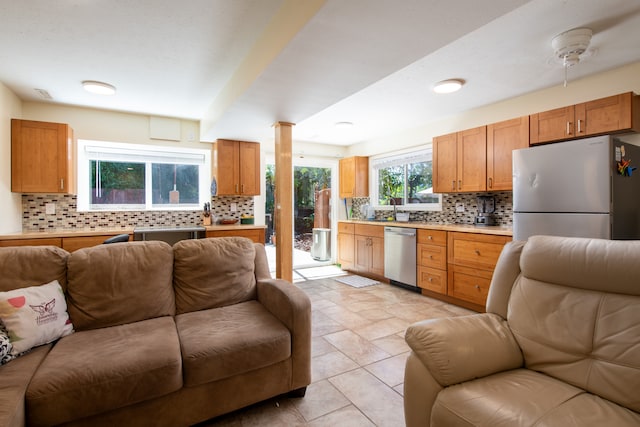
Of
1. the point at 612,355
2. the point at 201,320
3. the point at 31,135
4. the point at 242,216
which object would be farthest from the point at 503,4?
the point at 31,135

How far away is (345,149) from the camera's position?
249 inches

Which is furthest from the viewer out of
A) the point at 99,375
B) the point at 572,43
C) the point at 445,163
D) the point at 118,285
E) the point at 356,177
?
the point at 356,177

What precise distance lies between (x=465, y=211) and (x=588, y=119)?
1.71 meters

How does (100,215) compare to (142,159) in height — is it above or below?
below

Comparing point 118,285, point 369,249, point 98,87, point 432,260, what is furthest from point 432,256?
point 98,87

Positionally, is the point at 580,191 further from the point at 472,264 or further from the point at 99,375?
the point at 99,375

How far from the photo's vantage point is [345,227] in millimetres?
5680

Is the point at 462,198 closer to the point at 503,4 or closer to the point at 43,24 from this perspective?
the point at 503,4

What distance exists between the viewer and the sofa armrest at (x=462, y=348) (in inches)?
51.0

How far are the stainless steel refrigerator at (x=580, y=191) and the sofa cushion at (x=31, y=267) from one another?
147 inches

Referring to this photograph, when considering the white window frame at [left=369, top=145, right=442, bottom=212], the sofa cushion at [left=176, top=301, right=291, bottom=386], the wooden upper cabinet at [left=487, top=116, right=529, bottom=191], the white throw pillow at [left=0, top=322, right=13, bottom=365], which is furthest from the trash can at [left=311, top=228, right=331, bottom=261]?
the white throw pillow at [left=0, top=322, right=13, bottom=365]

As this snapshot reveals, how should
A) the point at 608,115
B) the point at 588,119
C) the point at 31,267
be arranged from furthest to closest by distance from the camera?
the point at 588,119 → the point at 608,115 → the point at 31,267

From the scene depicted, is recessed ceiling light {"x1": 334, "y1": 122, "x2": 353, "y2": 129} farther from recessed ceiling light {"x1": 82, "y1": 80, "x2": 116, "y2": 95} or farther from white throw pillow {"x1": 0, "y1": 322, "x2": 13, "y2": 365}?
white throw pillow {"x1": 0, "y1": 322, "x2": 13, "y2": 365}

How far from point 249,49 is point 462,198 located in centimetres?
335
